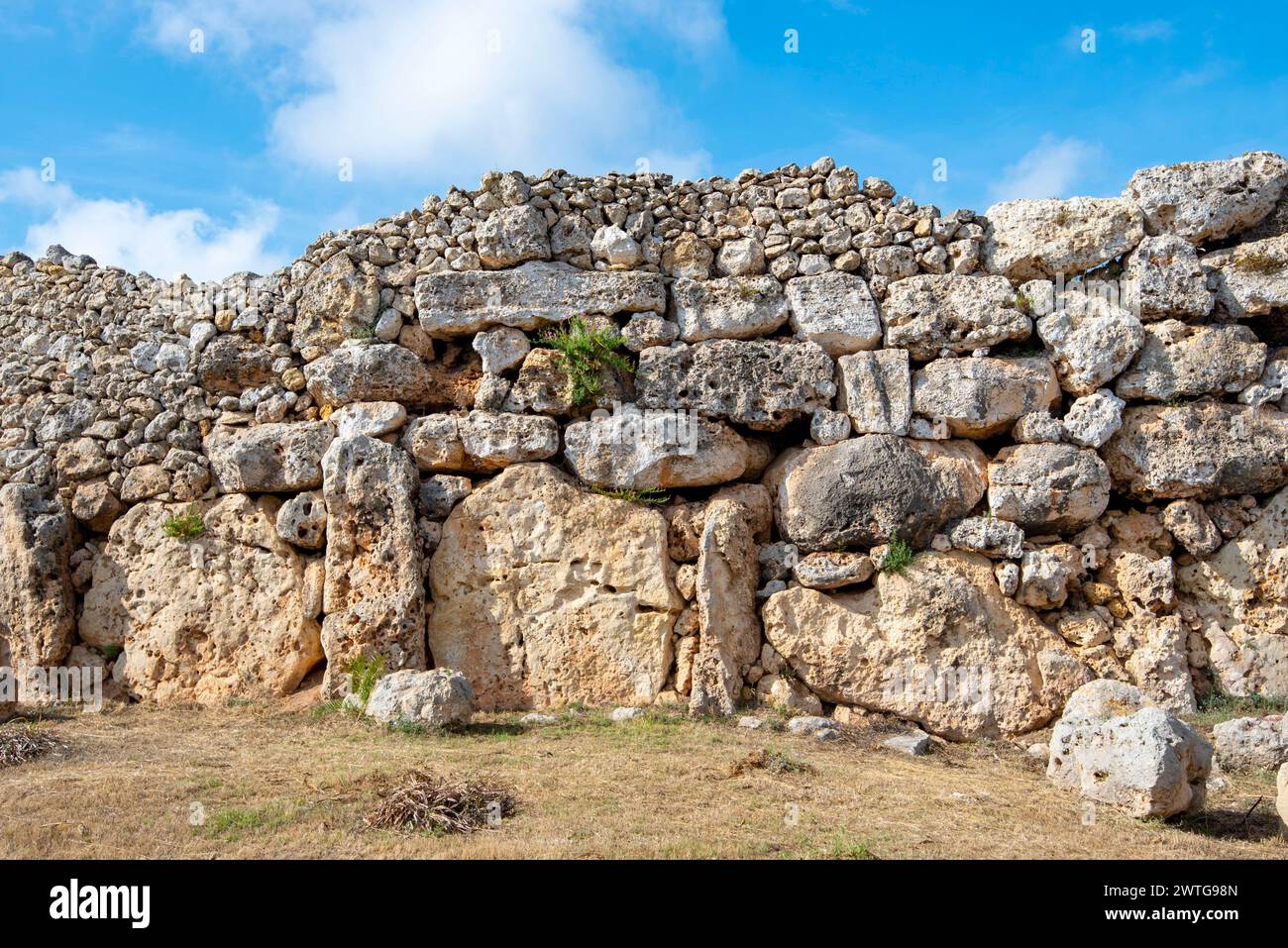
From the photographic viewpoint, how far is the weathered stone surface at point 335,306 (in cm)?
1064

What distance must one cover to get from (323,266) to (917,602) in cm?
710

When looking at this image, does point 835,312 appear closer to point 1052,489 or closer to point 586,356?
point 586,356

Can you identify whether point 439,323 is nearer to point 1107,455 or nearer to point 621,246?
point 621,246

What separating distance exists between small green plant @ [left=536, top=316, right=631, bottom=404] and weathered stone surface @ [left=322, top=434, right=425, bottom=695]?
6.13 ft

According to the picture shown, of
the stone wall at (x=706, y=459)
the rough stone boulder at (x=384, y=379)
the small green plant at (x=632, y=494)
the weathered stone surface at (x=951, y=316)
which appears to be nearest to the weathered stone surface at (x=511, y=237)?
the stone wall at (x=706, y=459)

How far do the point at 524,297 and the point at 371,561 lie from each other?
10.3ft

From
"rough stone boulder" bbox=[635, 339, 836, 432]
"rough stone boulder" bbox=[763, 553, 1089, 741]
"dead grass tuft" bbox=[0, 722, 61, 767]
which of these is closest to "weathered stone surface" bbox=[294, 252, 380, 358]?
"rough stone boulder" bbox=[635, 339, 836, 432]

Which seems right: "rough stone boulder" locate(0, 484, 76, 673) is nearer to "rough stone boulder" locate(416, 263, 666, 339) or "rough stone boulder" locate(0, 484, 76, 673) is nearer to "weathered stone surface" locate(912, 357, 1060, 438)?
"rough stone boulder" locate(416, 263, 666, 339)

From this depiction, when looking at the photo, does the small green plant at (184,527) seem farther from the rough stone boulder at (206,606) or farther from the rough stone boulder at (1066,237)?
the rough stone boulder at (1066,237)

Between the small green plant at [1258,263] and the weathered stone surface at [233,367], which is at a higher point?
the small green plant at [1258,263]

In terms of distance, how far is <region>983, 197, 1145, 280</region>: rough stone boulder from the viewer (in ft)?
33.8

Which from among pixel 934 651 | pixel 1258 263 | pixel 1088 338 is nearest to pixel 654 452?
pixel 934 651

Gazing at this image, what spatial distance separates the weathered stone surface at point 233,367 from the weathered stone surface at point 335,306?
1.40 ft

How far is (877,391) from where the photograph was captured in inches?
400
